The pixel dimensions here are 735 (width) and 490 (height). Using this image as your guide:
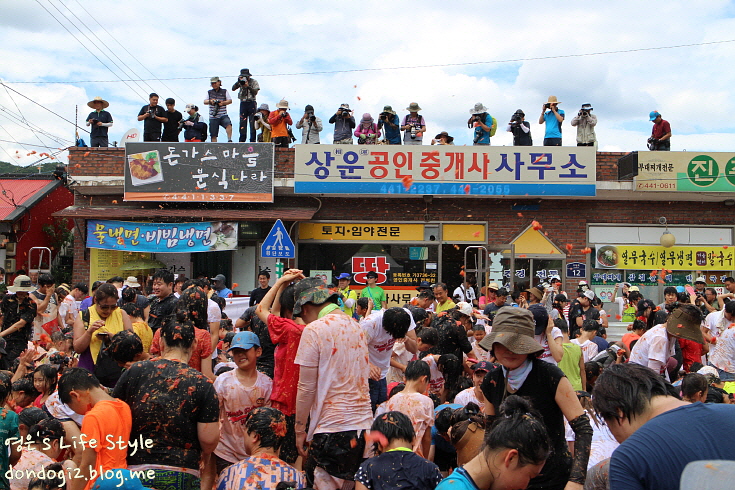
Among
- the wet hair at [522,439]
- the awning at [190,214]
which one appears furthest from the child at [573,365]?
the awning at [190,214]

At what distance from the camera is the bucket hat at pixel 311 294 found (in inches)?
158

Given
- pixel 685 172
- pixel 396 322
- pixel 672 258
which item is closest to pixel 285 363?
pixel 396 322

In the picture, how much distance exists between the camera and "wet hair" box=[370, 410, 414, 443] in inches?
123

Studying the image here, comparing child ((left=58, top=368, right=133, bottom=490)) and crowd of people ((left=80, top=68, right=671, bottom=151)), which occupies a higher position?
crowd of people ((left=80, top=68, right=671, bottom=151))

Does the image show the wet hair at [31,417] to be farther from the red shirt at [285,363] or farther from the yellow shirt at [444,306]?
the yellow shirt at [444,306]

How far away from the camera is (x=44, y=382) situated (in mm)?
5102

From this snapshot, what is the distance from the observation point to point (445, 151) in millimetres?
14547

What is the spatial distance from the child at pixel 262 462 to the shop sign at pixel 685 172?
1331 centimetres

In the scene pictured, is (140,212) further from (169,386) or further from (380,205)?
(169,386)

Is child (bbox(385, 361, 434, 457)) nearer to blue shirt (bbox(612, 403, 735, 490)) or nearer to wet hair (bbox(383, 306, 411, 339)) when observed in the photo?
wet hair (bbox(383, 306, 411, 339))

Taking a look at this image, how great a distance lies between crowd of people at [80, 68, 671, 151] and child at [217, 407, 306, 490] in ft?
39.2

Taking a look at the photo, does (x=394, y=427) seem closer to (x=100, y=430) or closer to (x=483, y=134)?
(x=100, y=430)

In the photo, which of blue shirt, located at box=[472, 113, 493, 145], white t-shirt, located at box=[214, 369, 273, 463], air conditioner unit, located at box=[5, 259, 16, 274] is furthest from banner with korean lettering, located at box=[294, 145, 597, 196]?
white t-shirt, located at box=[214, 369, 273, 463]

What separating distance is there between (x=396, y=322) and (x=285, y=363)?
122 cm
